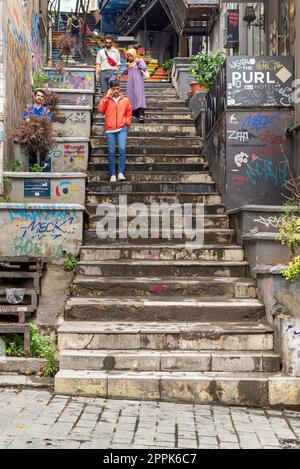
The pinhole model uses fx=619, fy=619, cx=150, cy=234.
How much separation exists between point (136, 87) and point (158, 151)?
215cm

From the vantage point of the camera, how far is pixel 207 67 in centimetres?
1344

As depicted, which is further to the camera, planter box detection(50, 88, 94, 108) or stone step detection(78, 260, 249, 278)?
planter box detection(50, 88, 94, 108)

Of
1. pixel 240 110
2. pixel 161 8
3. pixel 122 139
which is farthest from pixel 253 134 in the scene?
pixel 161 8

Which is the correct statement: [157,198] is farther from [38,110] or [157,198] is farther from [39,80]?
[39,80]

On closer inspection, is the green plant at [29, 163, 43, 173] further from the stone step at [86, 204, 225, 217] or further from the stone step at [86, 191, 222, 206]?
the stone step at [86, 204, 225, 217]

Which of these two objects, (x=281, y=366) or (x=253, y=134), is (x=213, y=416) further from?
(x=253, y=134)

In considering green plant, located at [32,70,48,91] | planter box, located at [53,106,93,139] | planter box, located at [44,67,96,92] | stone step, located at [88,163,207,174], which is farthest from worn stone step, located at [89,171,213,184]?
planter box, located at [44,67,96,92]

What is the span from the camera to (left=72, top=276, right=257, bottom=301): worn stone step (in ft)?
24.6

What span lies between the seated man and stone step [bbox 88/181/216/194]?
1.45m

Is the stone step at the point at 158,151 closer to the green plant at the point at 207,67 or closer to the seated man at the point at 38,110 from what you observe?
the seated man at the point at 38,110

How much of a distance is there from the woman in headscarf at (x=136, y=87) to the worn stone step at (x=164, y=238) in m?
4.92

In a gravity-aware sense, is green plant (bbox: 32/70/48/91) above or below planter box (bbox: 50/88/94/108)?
above

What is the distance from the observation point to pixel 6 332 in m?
6.71

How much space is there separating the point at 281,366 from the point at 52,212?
3.60 m
